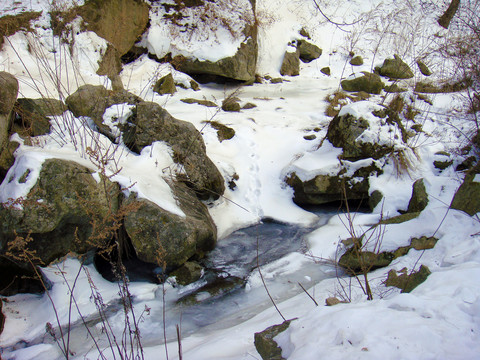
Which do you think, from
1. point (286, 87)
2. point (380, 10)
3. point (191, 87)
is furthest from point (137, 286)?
point (380, 10)

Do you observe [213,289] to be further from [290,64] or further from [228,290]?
[290,64]

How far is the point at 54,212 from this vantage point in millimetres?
2922

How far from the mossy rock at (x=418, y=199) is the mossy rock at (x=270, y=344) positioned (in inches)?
107

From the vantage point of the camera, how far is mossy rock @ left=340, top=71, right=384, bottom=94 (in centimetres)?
705

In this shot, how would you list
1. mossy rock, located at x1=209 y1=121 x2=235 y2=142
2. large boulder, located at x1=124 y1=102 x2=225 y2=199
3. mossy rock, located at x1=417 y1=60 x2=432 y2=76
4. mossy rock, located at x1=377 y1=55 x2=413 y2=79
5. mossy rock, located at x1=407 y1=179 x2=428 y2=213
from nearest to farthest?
mossy rock, located at x1=407 y1=179 x2=428 y2=213, large boulder, located at x1=124 y1=102 x2=225 y2=199, mossy rock, located at x1=209 y1=121 x2=235 y2=142, mossy rock, located at x1=377 y1=55 x2=413 y2=79, mossy rock, located at x1=417 y1=60 x2=432 y2=76

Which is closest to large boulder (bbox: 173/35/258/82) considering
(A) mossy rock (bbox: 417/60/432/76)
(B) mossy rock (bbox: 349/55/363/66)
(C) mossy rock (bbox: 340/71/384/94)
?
(C) mossy rock (bbox: 340/71/384/94)

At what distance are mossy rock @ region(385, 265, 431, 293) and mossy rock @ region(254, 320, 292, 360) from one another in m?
0.99

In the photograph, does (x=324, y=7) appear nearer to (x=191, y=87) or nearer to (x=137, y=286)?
(x=191, y=87)

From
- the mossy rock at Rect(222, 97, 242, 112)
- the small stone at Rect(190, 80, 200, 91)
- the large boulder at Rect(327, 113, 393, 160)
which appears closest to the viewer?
the large boulder at Rect(327, 113, 393, 160)

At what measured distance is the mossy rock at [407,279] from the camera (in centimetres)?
227

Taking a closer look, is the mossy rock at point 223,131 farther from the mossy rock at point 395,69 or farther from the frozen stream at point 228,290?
the mossy rock at point 395,69

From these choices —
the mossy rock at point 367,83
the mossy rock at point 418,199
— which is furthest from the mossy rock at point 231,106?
the mossy rock at point 418,199

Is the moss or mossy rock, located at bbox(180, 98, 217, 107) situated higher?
the moss

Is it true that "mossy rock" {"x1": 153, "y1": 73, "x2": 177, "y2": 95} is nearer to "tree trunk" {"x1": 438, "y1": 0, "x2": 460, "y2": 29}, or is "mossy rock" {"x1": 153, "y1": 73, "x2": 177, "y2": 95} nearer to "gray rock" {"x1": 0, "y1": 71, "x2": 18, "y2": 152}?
"gray rock" {"x1": 0, "y1": 71, "x2": 18, "y2": 152}
